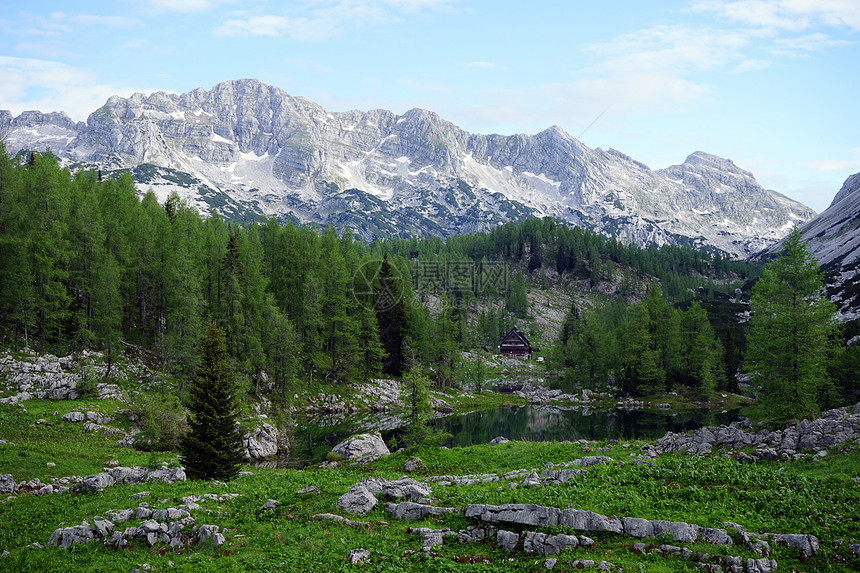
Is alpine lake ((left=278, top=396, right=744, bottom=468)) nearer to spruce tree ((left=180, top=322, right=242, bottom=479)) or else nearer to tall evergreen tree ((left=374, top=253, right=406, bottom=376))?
spruce tree ((left=180, top=322, right=242, bottom=479))

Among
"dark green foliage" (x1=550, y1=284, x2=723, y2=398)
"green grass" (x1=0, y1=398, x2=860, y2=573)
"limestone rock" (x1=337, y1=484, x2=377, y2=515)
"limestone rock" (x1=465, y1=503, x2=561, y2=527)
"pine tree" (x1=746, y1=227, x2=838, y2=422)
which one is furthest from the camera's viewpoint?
"dark green foliage" (x1=550, y1=284, x2=723, y2=398)

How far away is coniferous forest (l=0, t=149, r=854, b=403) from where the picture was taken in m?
54.1

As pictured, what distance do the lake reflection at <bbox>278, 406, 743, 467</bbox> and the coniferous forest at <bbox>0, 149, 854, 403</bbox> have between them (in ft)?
41.3

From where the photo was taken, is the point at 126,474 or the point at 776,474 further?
the point at 126,474

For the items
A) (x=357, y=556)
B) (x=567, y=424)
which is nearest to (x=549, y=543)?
(x=357, y=556)

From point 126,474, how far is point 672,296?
181633mm

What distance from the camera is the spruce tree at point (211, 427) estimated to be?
2853 cm

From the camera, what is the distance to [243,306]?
71312 millimetres

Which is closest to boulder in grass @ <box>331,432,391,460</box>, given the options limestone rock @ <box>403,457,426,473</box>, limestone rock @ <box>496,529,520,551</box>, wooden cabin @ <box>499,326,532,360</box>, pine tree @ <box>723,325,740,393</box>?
limestone rock @ <box>403,457,426,473</box>

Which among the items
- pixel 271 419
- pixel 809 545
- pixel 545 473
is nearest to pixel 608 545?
pixel 809 545

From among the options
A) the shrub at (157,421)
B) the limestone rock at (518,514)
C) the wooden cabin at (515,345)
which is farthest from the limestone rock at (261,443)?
the wooden cabin at (515,345)

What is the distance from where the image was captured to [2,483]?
25484 mm

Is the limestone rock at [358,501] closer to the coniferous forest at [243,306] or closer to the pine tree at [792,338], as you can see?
the pine tree at [792,338]

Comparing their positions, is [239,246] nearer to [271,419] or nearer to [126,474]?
[271,419]
